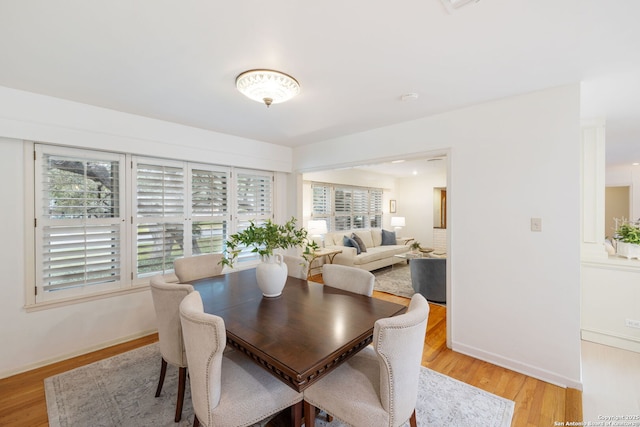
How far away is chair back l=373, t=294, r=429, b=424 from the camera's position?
1145 mm

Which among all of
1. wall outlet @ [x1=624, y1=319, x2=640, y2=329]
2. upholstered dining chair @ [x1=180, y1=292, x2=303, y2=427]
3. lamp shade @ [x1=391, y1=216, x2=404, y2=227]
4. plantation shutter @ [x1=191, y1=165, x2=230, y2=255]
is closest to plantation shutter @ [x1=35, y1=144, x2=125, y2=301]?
plantation shutter @ [x1=191, y1=165, x2=230, y2=255]

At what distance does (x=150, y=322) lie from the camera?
298cm

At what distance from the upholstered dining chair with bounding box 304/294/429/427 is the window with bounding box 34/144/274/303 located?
2.53m

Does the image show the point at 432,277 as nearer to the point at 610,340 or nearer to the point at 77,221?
the point at 610,340

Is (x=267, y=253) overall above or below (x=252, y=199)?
below

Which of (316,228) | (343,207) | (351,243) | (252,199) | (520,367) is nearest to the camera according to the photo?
(520,367)

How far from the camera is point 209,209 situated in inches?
138

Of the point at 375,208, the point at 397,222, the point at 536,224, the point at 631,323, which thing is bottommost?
the point at 631,323

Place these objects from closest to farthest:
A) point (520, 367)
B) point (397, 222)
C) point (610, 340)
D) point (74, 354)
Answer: point (520, 367)
point (74, 354)
point (610, 340)
point (397, 222)

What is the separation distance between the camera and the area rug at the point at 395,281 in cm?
441

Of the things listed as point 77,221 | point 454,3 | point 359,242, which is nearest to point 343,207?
point 359,242

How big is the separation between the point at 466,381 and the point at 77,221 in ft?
12.3

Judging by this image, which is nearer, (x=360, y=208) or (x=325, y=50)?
(x=325, y=50)

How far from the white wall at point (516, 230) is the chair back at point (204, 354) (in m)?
2.29
